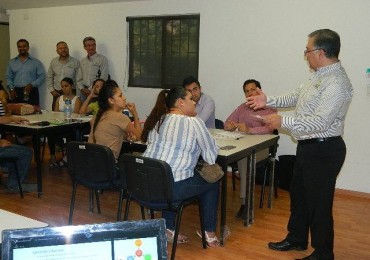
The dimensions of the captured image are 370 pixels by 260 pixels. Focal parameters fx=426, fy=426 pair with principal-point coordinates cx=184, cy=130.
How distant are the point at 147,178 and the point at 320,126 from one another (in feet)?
3.81

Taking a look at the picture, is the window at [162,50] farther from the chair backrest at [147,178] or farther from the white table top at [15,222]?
the white table top at [15,222]

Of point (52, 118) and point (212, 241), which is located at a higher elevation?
point (52, 118)

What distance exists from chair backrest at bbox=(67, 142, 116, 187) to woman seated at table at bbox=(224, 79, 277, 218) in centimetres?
130

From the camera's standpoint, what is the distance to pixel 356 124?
4.63m

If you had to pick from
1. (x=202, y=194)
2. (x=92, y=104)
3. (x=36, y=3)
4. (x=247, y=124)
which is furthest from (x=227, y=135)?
(x=36, y=3)

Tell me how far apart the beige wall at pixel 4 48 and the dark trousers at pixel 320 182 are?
685 cm

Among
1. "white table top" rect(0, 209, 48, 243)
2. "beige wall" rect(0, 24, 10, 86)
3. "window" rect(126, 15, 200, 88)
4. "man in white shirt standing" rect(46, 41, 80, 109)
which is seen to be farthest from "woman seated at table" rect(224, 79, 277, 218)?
"beige wall" rect(0, 24, 10, 86)

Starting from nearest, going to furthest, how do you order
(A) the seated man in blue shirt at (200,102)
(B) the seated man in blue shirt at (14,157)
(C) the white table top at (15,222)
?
(C) the white table top at (15,222), (B) the seated man in blue shirt at (14,157), (A) the seated man in blue shirt at (200,102)

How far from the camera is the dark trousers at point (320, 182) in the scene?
2.77 metres

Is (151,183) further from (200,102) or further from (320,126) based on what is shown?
(200,102)

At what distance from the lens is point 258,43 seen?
16.9 feet

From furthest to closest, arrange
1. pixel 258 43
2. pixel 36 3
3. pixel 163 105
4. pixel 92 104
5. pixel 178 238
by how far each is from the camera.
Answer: pixel 36 3 → pixel 92 104 → pixel 258 43 → pixel 178 238 → pixel 163 105

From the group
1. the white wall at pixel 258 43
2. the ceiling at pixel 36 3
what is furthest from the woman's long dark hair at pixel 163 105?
the ceiling at pixel 36 3

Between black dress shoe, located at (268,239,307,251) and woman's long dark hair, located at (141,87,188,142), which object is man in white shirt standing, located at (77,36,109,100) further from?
black dress shoe, located at (268,239,307,251)
